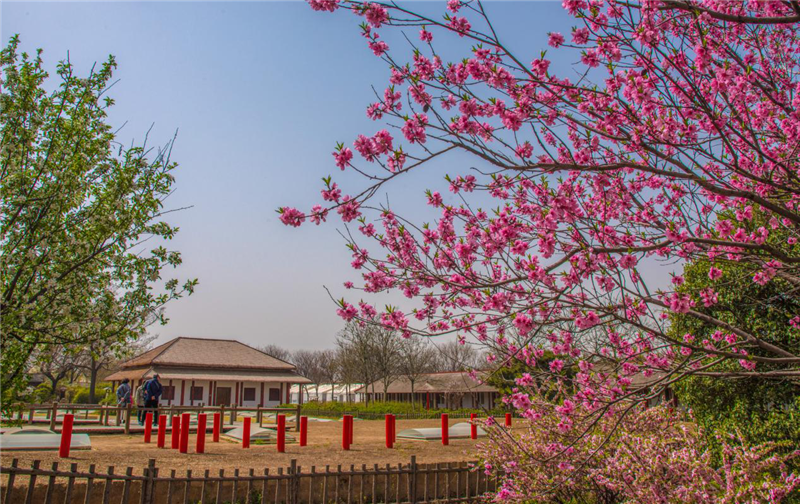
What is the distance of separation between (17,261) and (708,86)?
6.98m

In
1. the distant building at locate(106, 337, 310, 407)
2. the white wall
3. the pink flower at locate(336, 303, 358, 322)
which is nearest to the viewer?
the pink flower at locate(336, 303, 358, 322)

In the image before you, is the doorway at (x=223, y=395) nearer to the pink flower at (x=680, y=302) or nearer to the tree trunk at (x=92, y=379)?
the tree trunk at (x=92, y=379)

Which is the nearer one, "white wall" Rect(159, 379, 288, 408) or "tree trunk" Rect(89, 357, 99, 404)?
"tree trunk" Rect(89, 357, 99, 404)

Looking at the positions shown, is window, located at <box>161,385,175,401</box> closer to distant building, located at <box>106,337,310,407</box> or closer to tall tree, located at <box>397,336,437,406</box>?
distant building, located at <box>106,337,310,407</box>

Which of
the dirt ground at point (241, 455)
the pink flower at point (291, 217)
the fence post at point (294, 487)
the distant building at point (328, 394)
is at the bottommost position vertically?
the distant building at point (328, 394)

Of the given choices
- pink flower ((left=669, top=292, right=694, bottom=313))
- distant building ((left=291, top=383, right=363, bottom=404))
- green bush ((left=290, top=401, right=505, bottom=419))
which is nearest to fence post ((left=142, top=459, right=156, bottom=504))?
pink flower ((left=669, top=292, right=694, bottom=313))

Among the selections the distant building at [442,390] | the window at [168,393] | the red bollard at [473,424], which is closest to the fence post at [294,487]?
the red bollard at [473,424]

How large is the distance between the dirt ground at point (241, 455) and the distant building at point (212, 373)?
2411 centimetres

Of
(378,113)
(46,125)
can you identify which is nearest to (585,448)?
(378,113)

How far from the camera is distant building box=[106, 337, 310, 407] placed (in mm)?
38875

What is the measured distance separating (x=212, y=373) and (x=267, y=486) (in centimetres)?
3505

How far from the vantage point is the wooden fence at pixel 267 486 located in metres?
6.92

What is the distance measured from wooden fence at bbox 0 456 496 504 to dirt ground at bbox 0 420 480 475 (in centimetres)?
132

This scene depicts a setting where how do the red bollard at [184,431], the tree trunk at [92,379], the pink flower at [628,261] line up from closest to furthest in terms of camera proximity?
1. the pink flower at [628,261]
2. the red bollard at [184,431]
3. the tree trunk at [92,379]
